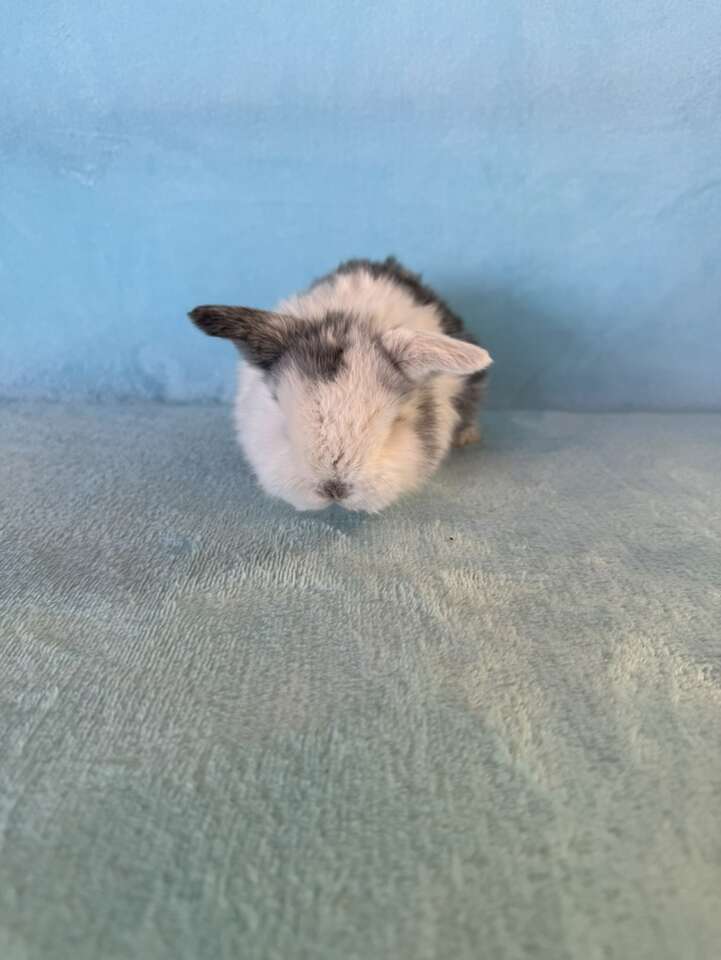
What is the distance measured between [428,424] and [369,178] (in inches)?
33.3

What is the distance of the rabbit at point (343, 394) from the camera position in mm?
1236

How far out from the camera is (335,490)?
1233 mm

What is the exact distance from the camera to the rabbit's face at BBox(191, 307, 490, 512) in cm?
123

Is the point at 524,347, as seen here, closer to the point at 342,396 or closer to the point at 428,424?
the point at 428,424

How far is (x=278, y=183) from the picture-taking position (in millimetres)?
1901

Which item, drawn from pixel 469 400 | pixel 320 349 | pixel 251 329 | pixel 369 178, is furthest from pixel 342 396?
pixel 369 178

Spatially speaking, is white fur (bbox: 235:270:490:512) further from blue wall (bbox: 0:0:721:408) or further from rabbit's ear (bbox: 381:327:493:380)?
blue wall (bbox: 0:0:721:408)

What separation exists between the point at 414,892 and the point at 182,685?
42 cm

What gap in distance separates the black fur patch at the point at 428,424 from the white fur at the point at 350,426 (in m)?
0.01

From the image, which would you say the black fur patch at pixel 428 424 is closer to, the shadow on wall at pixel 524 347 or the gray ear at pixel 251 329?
the gray ear at pixel 251 329

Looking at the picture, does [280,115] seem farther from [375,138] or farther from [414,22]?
[414,22]

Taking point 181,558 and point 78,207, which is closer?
point 181,558

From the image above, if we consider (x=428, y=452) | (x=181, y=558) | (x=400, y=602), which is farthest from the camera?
(x=428, y=452)

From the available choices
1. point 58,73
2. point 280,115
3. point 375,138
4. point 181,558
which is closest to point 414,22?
point 375,138
